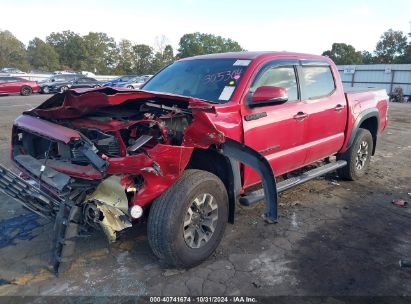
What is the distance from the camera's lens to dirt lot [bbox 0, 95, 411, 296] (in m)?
3.17

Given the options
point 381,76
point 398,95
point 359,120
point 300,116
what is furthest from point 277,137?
point 381,76

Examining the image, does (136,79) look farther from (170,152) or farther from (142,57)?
(142,57)

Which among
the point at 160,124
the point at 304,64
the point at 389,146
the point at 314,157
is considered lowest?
the point at 389,146

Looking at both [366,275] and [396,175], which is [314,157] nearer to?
[366,275]

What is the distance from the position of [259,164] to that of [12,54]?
271 ft

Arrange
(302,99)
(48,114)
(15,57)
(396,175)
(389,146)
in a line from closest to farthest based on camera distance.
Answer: (48,114) < (302,99) < (396,175) < (389,146) < (15,57)

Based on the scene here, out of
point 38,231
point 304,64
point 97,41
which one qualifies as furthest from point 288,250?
point 97,41

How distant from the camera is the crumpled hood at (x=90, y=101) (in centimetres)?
324

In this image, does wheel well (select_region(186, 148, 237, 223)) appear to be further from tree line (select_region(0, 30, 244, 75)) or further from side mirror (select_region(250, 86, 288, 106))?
tree line (select_region(0, 30, 244, 75))

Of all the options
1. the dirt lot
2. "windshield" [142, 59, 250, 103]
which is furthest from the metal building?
"windshield" [142, 59, 250, 103]

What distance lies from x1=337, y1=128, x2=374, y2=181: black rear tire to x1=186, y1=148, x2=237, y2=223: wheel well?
2787mm

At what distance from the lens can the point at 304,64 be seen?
4.86 metres

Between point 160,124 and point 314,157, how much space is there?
256cm

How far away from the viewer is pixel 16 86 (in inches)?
942
